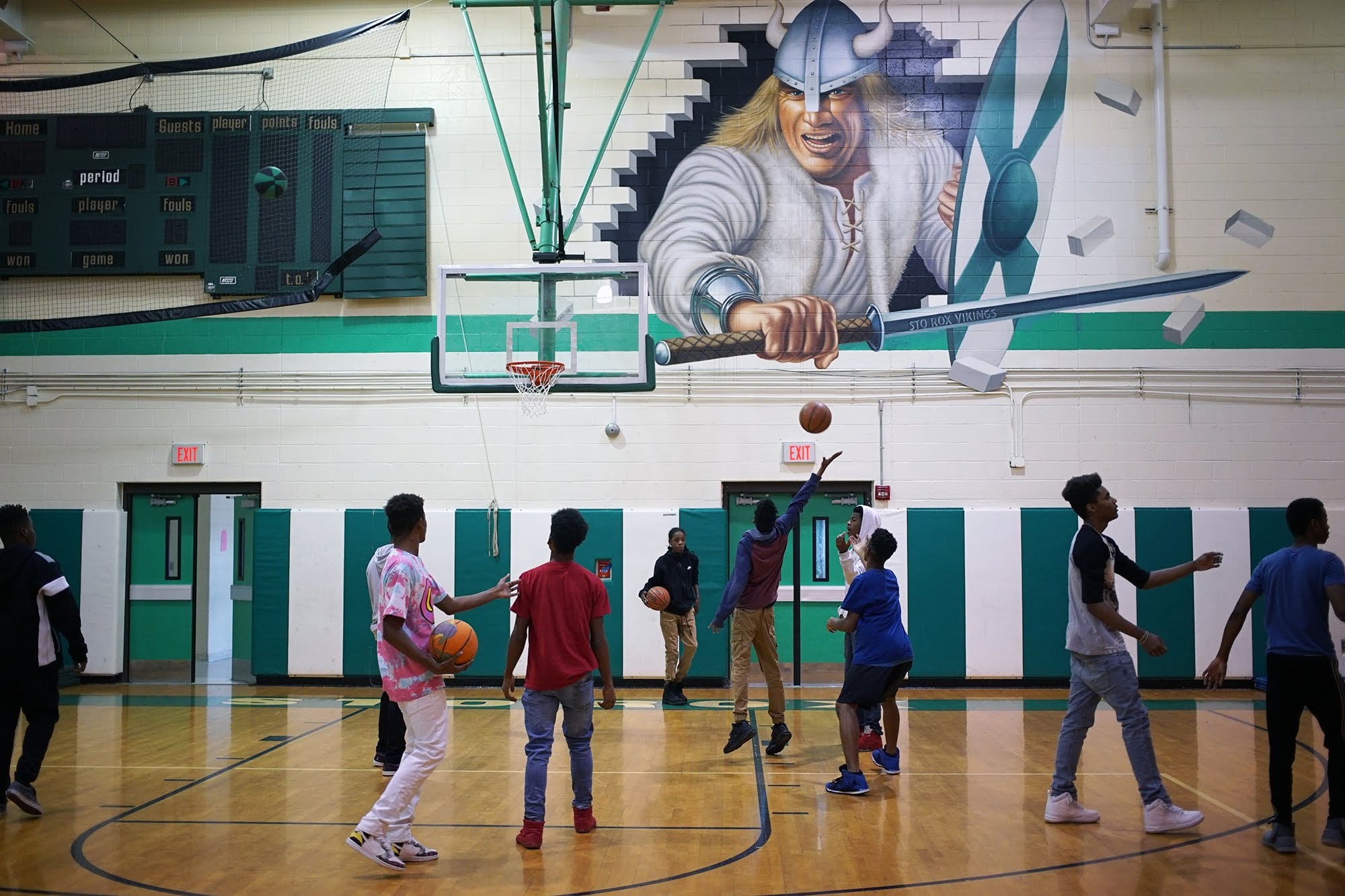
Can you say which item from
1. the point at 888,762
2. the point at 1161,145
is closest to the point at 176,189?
the point at 888,762

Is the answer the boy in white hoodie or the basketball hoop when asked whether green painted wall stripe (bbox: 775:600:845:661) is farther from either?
the basketball hoop

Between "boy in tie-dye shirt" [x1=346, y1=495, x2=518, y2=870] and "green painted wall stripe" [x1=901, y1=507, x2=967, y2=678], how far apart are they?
7.48 m

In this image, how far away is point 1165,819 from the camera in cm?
579

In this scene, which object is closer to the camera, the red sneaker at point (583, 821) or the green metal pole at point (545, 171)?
the red sneaker at point (583, 821)

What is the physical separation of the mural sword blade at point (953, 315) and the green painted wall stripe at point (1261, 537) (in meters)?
2.48

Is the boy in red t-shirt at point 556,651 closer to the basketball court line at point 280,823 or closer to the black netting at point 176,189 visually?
the basketball court line at point 280,823

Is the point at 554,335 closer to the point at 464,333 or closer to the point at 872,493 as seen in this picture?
the point at 464,333

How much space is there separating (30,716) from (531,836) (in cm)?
300

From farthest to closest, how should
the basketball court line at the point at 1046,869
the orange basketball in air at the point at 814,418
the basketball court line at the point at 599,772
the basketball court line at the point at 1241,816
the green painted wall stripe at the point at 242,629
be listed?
the green painted wall stripe at the point at 242,629, the orange basketball in air at the point at 814,418, the basketball court line at the point at 599,772, the basketball court line at the point at 1241,816, the basketball court line at the point at 1046,869

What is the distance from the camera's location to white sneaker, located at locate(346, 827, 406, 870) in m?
5.17

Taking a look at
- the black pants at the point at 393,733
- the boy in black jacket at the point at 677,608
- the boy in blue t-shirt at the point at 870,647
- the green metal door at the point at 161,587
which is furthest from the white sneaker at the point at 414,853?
the green metal door at the point at 161,587

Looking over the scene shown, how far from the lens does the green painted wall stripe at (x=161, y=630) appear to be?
12.6 meters

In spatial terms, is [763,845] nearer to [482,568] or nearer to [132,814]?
[132,814]

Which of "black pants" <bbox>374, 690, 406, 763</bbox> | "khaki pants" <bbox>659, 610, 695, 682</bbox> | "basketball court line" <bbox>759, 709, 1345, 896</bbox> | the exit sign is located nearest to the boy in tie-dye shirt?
"basketball court line" <bbox>759, 709, 1345, 896</bbox>
